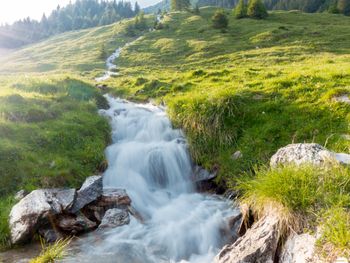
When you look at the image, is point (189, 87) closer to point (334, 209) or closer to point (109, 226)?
point (109, 226)

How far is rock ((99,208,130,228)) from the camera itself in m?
10.2

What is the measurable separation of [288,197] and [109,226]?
6.09 meters

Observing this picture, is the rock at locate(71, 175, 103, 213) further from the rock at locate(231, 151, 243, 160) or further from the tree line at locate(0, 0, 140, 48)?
the tree line at locate(0, 0, 140, 48)

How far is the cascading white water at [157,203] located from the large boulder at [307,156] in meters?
3.16

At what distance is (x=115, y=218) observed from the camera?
10.5 m

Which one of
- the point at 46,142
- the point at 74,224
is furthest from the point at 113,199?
the point at 46,142

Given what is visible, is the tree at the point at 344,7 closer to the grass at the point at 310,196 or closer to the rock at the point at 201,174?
the rock at the point at 201,174

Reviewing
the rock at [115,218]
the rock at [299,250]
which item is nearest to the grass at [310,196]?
the rock at [299,250]

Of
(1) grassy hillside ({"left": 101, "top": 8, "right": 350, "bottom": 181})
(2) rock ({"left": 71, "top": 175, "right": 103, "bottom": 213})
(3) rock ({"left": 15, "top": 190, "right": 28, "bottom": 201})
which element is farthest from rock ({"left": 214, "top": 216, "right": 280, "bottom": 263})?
(3) rock ({"left": 15, "top": 190, "right": 28, "bottom": 201})

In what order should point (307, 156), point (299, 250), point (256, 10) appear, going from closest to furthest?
point (299, 250), point (307, 156), point (256, 10)

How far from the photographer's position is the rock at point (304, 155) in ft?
24.4

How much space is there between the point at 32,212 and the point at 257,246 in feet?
21.0

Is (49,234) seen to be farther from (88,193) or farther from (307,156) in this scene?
(307,156)

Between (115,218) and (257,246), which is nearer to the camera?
(257,246)
